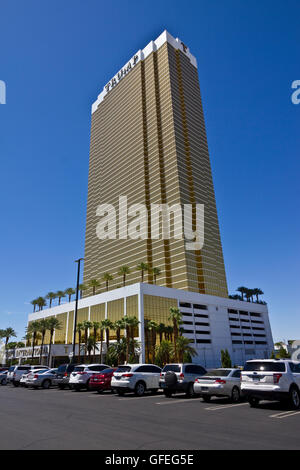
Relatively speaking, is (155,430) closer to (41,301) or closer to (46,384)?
(46,384)

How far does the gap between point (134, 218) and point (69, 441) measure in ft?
361

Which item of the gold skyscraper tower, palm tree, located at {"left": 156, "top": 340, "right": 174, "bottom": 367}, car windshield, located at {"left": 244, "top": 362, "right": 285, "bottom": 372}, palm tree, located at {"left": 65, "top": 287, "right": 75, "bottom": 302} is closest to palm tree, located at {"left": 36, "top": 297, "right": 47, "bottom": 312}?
palm tree, located at {"left": 65, "top": 287, "right": 75, "bottom": 302}

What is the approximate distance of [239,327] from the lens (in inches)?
3346

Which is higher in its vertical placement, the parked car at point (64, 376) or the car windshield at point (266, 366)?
the car windshield at point (266, 366)

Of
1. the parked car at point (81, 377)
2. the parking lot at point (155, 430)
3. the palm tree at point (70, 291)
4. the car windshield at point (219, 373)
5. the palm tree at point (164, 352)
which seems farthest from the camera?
the palm tree at point (70, 291)

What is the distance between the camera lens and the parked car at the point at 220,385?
14663 millimetres

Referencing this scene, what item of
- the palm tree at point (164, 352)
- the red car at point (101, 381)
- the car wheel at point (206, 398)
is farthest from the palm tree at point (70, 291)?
the car wheel at point (206, 398)

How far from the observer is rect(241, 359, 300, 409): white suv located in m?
11.8

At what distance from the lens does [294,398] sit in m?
12.1

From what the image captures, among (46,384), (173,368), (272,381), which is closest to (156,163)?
(46,384)

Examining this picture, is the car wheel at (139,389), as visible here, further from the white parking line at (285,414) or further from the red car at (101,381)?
the white parking line at (285,414)

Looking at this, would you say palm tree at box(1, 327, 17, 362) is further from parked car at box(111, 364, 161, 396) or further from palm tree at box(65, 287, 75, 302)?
parked car at box(111, 364, 161, 396)
